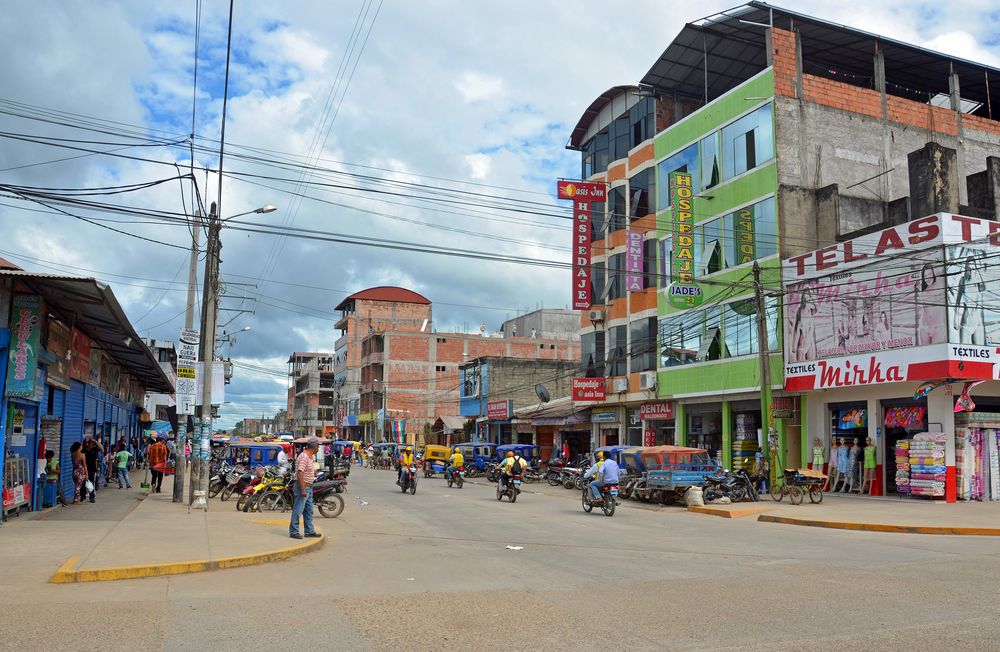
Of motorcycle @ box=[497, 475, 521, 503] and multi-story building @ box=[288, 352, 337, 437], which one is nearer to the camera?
motorcycle @ box=[497, 475, 521, 503]

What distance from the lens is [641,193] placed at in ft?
127

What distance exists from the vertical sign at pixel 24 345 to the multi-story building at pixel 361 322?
75.6 meters

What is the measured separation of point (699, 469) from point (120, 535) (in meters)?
15.9

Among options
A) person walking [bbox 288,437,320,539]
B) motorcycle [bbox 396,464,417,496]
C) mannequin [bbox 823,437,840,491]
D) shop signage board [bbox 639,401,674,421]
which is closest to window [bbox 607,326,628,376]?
shop signage board [bbox 639,401,674,421]

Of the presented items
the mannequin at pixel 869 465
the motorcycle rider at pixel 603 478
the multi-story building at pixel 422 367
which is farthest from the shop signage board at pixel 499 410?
the motorcycle rider at pixel 603 478

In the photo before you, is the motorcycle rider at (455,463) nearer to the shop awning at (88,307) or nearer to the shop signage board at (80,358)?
the shop awning at (88,307)

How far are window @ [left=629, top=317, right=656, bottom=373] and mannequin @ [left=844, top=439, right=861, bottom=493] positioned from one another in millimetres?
11975

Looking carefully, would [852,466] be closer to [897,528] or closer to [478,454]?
[897,528]

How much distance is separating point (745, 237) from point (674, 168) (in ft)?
20.5

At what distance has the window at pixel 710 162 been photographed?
33250 millimetres

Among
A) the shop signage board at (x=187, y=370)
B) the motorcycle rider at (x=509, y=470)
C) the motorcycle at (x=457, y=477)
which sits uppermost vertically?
the shop signage board at (x=187, y=370)

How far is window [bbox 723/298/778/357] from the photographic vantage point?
1171 inches

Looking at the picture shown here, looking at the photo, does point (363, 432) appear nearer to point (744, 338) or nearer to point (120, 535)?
point (744, 338)

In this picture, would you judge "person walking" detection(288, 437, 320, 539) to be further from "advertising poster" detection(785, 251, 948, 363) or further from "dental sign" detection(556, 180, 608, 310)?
"dental sign" detection(556, 180, 608, 310)
